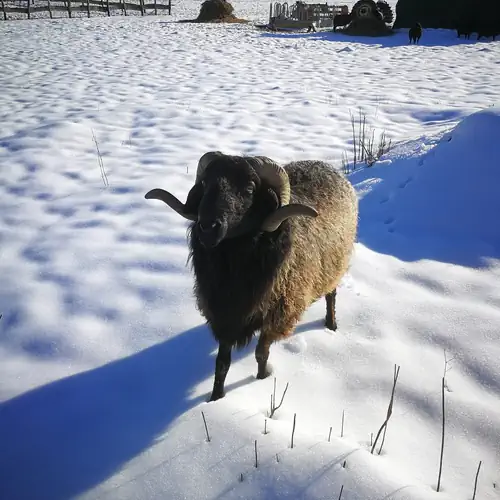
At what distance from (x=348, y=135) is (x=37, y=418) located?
6.55 m

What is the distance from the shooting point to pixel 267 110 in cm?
851

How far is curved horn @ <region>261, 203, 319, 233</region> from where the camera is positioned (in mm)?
2109

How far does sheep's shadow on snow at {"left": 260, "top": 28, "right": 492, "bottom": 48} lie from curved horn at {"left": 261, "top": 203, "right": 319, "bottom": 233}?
19276mm

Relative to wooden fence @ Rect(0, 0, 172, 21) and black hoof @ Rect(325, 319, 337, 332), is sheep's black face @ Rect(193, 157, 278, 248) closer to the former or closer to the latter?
black hoof @ Rect(325, 319, 337, 332)

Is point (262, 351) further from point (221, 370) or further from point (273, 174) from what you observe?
point (273, 174)

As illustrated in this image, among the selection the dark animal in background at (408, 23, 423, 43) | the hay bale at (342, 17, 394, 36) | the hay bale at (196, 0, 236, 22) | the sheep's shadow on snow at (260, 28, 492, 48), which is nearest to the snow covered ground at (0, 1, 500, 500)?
the sheep's shadow on snow at (260, 28, 492, 48)

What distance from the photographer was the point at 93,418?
2332 millimetres

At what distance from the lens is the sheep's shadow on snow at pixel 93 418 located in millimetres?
2008

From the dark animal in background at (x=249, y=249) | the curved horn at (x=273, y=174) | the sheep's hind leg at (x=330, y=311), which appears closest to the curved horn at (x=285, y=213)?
the dark animal in background at (x=249, y=249)

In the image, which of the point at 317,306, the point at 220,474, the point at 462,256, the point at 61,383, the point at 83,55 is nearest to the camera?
the point at 220,474

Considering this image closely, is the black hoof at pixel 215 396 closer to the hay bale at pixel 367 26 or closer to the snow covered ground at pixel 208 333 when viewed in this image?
the snow covered ground at pixel 208 333

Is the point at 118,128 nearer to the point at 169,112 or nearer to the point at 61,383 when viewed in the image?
the point at 169,112

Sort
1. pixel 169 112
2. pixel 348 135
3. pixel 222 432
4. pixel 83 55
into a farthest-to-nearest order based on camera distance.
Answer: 1. pixel 83 55
2. pixel 169 112
3. pixel 348 135
4. pixel 222 432

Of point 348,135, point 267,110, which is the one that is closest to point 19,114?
point 267,110
